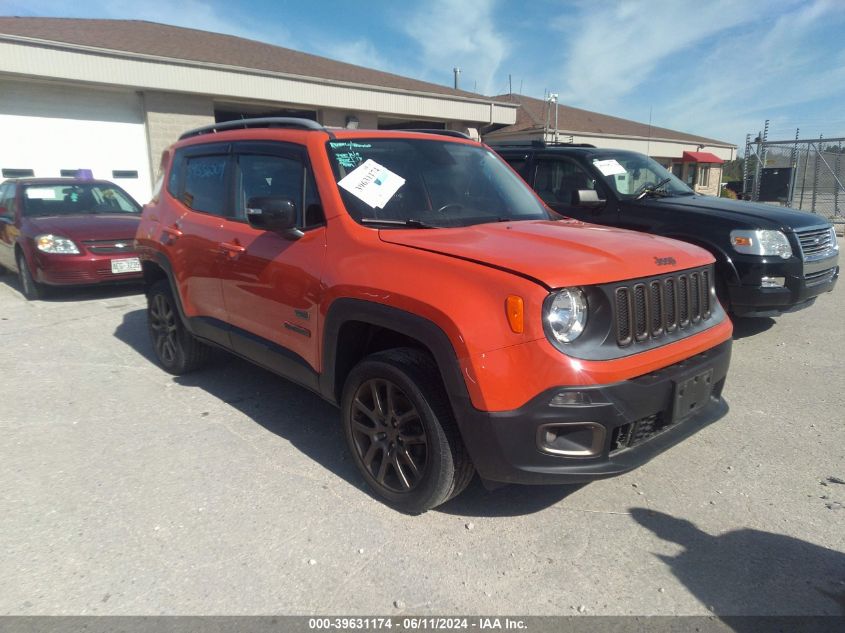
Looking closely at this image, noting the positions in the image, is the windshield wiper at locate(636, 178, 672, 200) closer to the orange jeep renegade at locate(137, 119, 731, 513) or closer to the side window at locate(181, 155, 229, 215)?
the orange jeep renegade at locate(137, 119, 731, 513)

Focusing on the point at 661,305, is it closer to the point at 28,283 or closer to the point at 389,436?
the point at 389,436

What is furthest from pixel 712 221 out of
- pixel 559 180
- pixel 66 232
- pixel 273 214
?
pixel 66 232

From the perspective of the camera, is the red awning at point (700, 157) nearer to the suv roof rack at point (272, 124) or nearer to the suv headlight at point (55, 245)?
the suv headlight at point (55, 245)

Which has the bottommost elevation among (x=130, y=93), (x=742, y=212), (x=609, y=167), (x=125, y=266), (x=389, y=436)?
(x=389, y=436)

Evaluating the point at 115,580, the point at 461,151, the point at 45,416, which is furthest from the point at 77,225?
the point at 115,580

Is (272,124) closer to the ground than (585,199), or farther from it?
farther from it

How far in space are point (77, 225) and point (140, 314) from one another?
1782 mm

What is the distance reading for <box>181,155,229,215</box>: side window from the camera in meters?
4.11

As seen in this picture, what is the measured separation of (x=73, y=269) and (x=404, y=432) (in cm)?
637

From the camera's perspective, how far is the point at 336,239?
121 inches

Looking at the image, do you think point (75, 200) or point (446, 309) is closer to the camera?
point (446, 309)

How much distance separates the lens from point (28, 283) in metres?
7.90

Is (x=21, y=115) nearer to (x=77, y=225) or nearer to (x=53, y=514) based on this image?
(x=77, y=225)

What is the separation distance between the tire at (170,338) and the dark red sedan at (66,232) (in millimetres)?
2941
